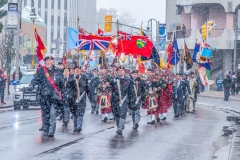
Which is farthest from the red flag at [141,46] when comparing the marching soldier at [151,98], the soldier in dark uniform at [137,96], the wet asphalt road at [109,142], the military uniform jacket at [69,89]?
the military uniform jacket at [69,89]

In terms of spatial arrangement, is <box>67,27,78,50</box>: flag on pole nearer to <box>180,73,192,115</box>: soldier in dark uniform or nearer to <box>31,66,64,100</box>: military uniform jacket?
<box>180,73,192,115</box>: soldier in dark uniform

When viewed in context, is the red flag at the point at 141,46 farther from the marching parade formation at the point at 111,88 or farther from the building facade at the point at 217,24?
the building facade at the point at 217,24

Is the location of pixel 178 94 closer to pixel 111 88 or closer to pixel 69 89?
pixel 111 88

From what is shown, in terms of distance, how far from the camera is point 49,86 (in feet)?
51.1

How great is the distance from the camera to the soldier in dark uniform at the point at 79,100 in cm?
1702

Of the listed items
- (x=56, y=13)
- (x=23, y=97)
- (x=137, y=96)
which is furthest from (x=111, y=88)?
(x=56, y=13)

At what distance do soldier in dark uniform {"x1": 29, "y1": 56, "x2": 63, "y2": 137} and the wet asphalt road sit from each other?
1.35 feet

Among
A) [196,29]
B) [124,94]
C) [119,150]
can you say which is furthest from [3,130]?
[196,29]

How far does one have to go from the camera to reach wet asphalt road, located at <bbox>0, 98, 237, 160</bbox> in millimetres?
12641

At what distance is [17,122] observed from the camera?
65.5ft

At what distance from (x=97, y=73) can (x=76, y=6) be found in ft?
344

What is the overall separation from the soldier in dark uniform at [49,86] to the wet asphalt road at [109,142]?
411mm

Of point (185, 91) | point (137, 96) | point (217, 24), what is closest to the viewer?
point (137, 96)

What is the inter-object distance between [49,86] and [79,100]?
1.85 metres
